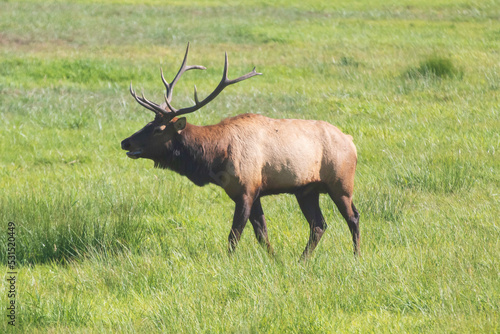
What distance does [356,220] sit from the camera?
6125mm

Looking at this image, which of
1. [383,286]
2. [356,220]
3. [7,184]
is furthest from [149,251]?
[7,184]

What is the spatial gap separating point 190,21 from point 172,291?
80.6ft

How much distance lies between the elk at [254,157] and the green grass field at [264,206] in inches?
13.0

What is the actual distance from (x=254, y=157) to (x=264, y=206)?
Result: 1.69 metres

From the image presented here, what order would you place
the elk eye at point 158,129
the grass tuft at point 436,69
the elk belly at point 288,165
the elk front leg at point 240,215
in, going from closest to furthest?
the elk front leg at point 240,215
the elk belly at point 288,165
the elk eye at point 158,129
the grass tuft at point 436,69

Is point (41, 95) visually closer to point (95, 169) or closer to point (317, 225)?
point (95, 169)

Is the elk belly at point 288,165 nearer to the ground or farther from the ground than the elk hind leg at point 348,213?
farther from the ground

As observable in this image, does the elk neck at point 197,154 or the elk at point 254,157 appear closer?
the elk at point 254,157

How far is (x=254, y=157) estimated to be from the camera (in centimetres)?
584

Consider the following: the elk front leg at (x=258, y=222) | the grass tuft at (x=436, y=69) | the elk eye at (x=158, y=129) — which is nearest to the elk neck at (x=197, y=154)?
the elk eye at (x=158, y=129)

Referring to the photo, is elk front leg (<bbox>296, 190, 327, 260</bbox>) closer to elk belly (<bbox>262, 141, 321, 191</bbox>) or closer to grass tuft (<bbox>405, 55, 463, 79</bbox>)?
elk belly (<bbox>262, 141, 321, 191</bbox>)

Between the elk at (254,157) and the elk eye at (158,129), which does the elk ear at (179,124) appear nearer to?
the elk at (254,157)

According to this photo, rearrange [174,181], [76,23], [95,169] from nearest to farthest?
[174,181], [95,169], [76,23]

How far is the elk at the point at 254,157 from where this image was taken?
5820mm
